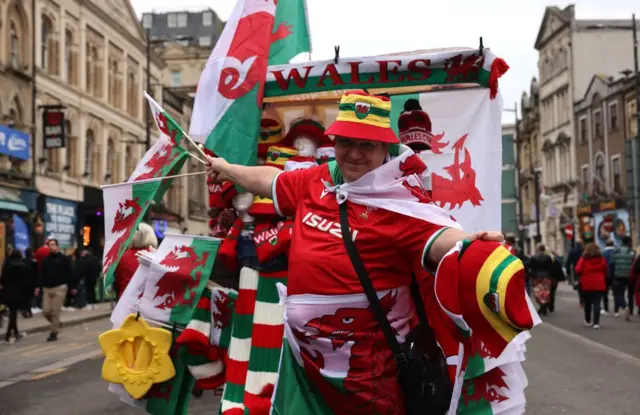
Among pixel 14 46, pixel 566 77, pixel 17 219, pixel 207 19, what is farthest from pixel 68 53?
pixel 207 19

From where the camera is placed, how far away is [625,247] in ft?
66.3

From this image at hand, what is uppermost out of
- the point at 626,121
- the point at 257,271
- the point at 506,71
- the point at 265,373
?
the point at 626,121

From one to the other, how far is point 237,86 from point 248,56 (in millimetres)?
271

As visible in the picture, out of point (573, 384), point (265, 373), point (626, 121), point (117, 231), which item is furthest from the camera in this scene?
point (626, 121)

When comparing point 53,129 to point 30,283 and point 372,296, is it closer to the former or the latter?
point 30,283

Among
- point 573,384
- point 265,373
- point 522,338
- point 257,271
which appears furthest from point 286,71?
point 573,384

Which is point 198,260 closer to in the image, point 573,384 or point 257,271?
point 257,271

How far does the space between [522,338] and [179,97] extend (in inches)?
2048

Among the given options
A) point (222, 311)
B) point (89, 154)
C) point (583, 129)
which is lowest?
point (222, 311)

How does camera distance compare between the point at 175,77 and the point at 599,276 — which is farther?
the point at 175,77

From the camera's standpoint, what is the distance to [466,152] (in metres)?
6.27

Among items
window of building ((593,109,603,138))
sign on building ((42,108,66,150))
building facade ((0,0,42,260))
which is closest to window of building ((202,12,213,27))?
window of building ((593,109,603,138))

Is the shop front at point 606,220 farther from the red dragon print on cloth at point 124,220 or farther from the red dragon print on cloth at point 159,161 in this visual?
the red dragon print on cloth at point 124,220

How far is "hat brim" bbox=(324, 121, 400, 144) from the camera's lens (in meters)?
3.69
